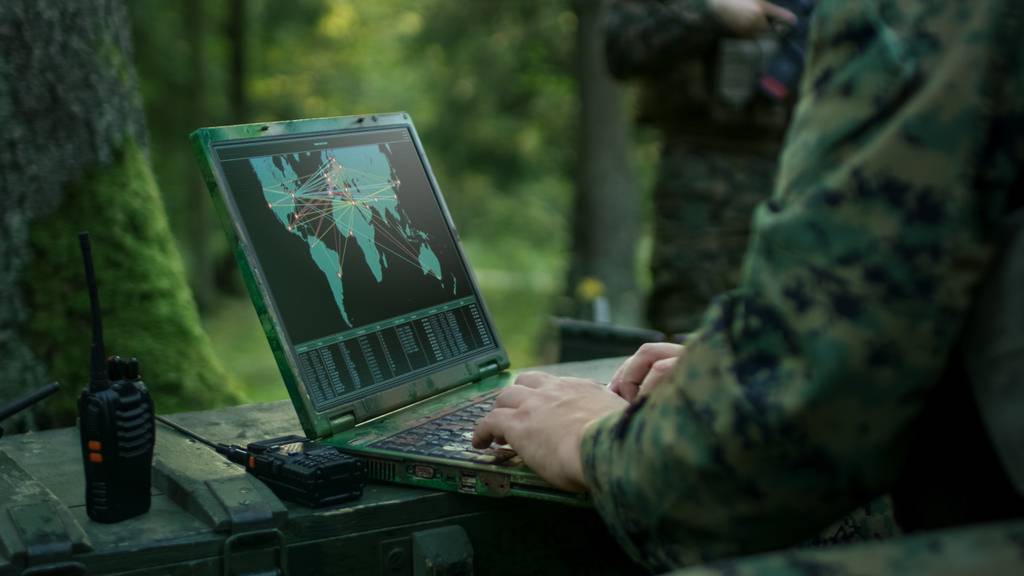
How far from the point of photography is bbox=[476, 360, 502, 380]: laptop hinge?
8.38 ft

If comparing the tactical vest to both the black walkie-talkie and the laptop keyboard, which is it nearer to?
the laptop keyboard

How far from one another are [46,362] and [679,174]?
4146mm

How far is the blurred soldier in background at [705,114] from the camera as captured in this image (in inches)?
226

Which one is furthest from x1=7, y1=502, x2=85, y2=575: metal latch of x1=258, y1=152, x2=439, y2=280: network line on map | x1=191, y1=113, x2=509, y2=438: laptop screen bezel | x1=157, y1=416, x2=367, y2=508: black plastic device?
x1=258, y1=152, x2=439, y2=280: network line on map

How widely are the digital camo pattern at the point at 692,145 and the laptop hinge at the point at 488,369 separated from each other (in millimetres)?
3563

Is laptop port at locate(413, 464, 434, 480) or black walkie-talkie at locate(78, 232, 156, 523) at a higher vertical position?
black walkie-talkie at locate(78, 232, 156, 523)

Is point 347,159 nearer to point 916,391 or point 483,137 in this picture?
point 916,391

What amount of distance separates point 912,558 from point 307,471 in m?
0.99

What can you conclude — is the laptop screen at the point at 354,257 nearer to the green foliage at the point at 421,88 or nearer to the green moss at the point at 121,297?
the green moss at the point at 121,297

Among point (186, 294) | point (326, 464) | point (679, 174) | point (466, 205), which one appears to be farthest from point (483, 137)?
point (326, 464)

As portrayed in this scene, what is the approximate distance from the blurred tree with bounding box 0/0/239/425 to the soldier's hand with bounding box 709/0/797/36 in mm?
3217

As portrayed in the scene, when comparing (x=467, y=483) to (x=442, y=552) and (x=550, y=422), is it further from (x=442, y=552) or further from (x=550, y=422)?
(x=550, y=422)

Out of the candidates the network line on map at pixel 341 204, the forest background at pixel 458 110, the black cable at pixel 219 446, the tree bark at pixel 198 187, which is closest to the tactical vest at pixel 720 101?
the forest background at pixel 458 110

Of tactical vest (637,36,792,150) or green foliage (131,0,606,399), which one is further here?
green foliage (131,0,606,399)
